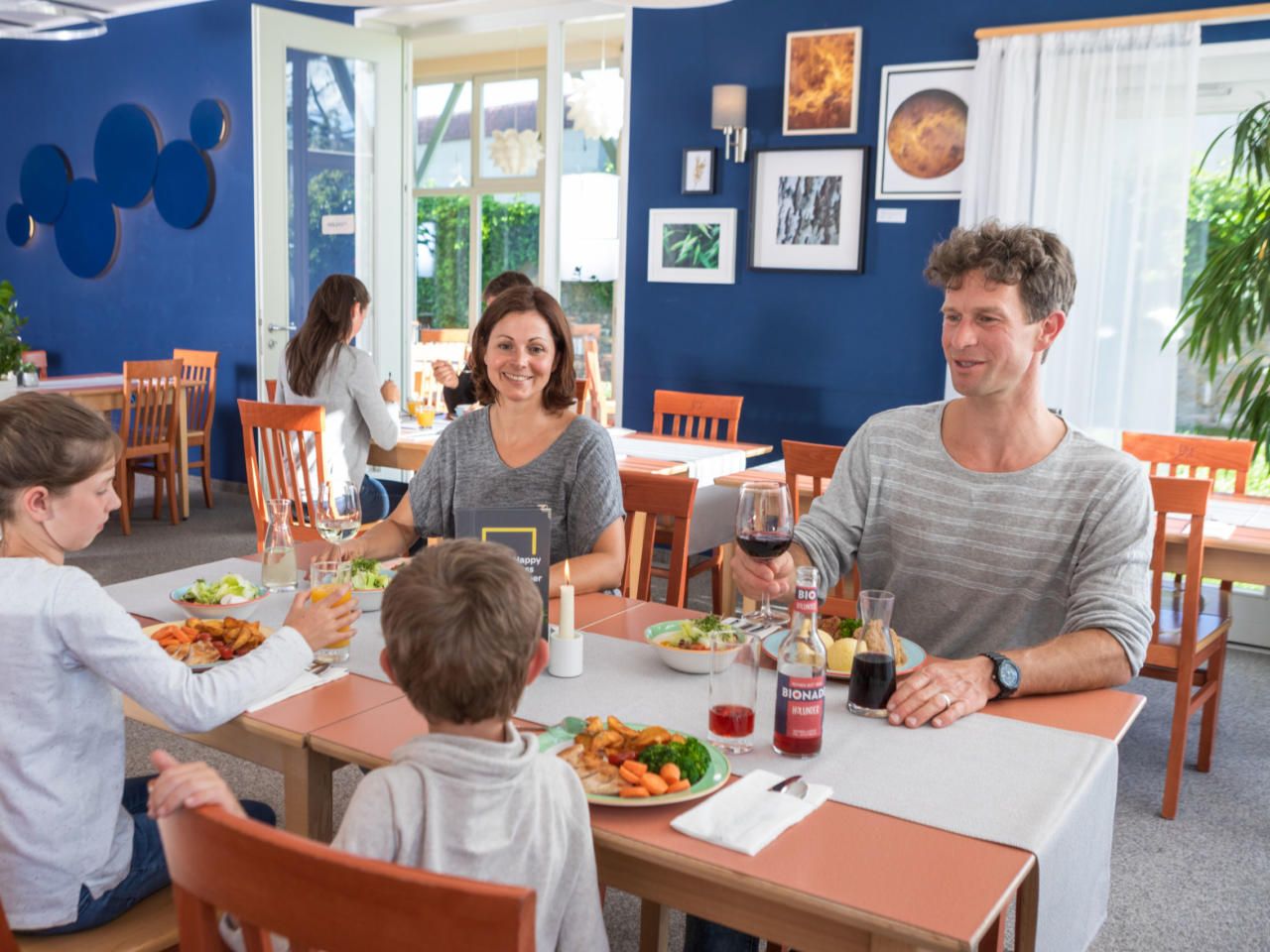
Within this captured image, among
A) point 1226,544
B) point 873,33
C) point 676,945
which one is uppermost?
point 873,33

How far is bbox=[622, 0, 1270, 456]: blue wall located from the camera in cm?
514

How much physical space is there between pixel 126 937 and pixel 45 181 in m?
7.85

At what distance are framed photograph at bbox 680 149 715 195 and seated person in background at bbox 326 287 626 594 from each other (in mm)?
3285

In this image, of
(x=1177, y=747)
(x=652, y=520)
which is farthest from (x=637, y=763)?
(x=1177, y=747)

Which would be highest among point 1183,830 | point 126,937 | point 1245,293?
point 1245,293

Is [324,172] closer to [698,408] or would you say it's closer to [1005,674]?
[698,408]

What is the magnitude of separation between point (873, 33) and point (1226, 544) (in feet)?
9.89

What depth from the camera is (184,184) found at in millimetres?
7238

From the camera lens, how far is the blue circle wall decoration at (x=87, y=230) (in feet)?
25.3

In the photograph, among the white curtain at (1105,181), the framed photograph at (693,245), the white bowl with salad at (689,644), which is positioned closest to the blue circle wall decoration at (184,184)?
the framed photograph at (693,245)

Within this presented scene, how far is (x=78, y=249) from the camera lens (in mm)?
7926

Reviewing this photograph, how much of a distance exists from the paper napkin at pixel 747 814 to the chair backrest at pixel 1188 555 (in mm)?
1699

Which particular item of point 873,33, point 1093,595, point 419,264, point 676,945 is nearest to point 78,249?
point 419,264

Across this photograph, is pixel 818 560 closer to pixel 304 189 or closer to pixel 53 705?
pixel 53 705
